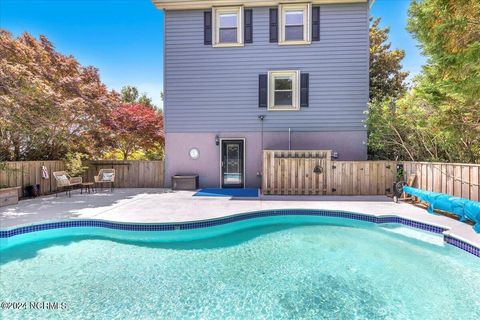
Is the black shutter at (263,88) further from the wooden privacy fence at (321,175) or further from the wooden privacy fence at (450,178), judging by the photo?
the wooden privacy fence at (450,178)

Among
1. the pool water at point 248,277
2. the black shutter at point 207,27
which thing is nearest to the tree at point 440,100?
the pool water at point 248,277

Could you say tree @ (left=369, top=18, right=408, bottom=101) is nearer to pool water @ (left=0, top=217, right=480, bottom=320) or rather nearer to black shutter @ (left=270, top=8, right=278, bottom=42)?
black shutter @ (left=270, top=8, right=278, bottom=42)

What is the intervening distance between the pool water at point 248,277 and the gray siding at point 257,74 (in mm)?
5679

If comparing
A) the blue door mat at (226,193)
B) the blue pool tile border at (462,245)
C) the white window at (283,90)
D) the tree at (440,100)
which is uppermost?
the white window at (283,90)

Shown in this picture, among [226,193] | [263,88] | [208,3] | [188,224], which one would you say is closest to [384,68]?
[263,88]

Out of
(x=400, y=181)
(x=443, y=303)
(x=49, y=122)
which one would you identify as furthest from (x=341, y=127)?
(x=49, y=122)

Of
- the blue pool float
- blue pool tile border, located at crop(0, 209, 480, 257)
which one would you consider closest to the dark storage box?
blue pool tile border, located at crop(0, 209, 480, 257)

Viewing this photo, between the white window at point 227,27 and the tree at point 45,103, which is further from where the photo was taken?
the white window at point 227,27

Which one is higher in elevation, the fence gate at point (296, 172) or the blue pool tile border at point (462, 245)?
the fence gate at point (296, 172)

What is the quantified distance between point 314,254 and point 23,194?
30.1 feet

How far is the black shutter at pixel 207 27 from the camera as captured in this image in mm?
9836

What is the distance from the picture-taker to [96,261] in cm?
403

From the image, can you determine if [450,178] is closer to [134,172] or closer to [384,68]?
[384,68]

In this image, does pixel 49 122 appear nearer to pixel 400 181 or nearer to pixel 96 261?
pixel 96 261
